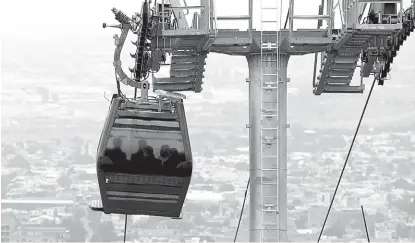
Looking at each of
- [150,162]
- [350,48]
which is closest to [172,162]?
[150,162]

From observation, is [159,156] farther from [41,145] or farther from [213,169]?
[41,145]

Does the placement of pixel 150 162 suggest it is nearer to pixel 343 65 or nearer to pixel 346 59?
pixel 346 59

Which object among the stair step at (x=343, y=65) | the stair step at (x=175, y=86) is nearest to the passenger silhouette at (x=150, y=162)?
the stair step at (x=175, y=86)

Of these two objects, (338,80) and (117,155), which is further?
(338,80)

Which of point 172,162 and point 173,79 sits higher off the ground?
point 173,79

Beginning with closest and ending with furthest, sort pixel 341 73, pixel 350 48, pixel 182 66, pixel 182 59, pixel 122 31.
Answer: pixel 122 31 < pixel 350 48 < pixel 182 59 < pixel 182 66 < pixel 341 73

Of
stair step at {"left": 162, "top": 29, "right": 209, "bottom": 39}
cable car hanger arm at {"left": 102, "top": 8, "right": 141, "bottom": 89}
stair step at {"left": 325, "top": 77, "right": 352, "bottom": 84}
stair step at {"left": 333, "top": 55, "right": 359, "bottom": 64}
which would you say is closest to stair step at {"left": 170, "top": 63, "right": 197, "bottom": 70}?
stair step at {"left": 325, "top": 77, "right": 352, "bottom": 84}

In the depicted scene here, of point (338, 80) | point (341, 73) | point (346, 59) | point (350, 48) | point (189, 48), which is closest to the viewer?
point (189, 48)
